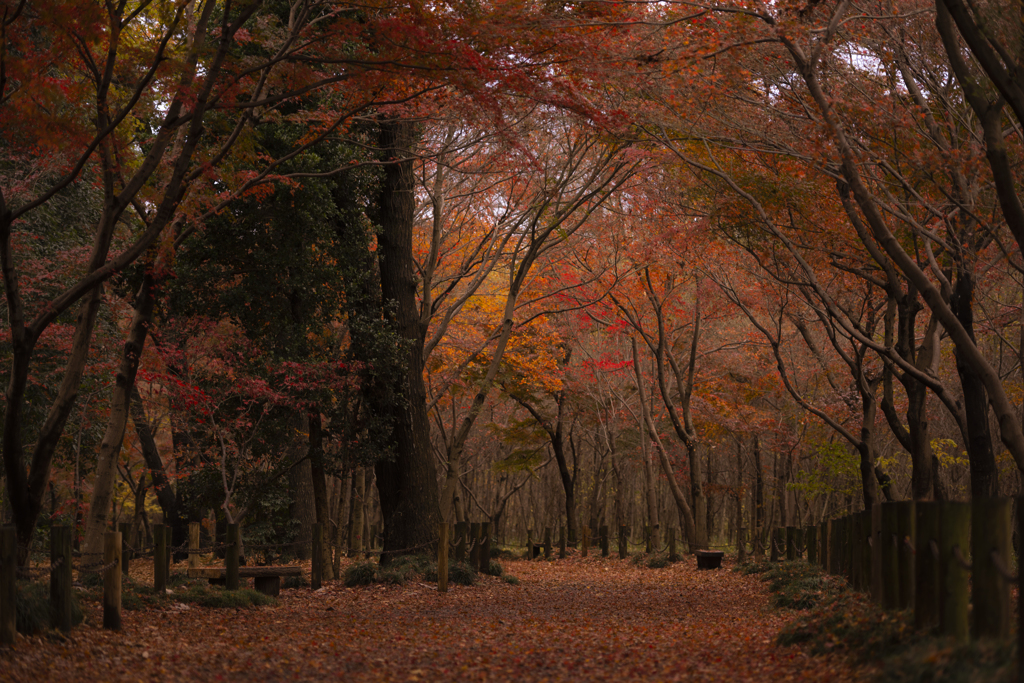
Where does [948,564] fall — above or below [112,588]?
above

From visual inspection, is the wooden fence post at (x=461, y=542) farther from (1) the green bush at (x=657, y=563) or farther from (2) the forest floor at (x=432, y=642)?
(1) the green bush at (x=657, y=563)

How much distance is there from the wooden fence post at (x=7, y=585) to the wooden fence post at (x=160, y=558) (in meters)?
2.99

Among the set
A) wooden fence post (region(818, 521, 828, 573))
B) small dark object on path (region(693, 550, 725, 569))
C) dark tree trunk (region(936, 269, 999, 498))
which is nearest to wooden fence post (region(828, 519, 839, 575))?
wooden fence post (region(818, 521, 828, 573))

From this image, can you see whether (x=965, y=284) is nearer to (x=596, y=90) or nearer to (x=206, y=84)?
(x=596, y=90)

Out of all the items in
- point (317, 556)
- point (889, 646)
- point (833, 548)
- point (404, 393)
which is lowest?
point (317, 556)

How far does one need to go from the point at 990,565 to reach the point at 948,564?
42 centimetres

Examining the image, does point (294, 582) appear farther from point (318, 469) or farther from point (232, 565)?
point (232, 565)

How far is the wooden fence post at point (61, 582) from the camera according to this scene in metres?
6.69

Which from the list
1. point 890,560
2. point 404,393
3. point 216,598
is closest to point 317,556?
point 216,598

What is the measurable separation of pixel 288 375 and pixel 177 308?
6.97 feet

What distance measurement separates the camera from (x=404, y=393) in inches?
559

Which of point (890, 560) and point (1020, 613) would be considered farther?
point (890, 560)

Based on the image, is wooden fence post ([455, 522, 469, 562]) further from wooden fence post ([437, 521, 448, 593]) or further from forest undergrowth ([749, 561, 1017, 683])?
forest undergrowth ([749, 561, 1017, 683])

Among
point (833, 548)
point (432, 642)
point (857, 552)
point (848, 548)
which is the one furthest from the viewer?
point (833, 548)
